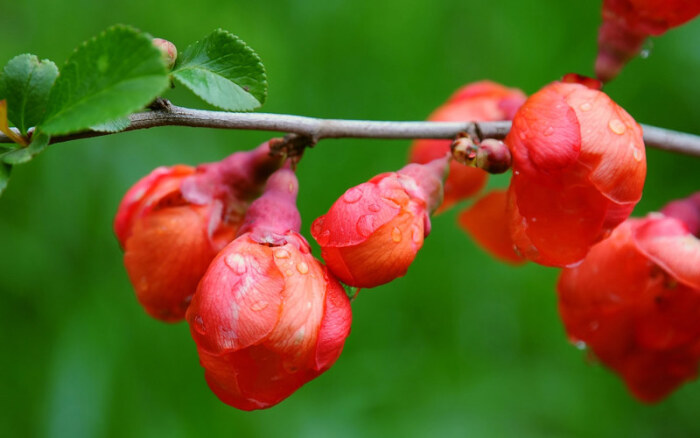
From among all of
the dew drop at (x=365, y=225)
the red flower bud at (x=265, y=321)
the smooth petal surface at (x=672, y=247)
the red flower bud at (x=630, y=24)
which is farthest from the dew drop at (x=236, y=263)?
the red flower bud at (x=630, y=24)

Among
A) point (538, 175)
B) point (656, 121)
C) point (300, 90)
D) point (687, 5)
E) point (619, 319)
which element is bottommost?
point (656, 121)

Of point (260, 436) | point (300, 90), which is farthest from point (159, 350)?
point (300, 90)

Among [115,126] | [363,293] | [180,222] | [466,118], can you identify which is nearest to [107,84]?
[115,126]

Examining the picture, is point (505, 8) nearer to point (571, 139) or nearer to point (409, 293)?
point (409, 293)

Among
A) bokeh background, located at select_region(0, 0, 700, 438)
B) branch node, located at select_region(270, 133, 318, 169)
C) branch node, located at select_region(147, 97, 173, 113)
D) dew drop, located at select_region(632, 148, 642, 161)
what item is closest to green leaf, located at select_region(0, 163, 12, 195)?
branch node, located at select_region(147, 97, 173, 113)

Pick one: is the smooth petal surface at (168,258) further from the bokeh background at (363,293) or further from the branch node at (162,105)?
the bokeh background at (363,293)
